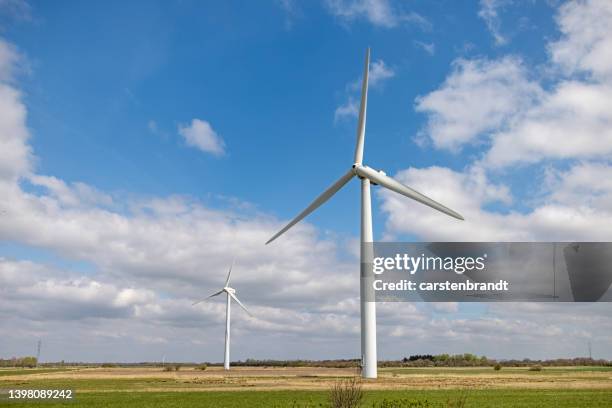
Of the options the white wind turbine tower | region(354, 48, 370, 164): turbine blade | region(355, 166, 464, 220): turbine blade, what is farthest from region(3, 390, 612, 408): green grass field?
region(354, 48, 370, 164): turbine blade

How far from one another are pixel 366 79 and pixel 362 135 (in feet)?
24.3

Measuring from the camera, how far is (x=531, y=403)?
44562 millimetres

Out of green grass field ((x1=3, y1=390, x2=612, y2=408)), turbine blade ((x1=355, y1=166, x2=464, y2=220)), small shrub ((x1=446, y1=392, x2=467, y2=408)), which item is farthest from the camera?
turbine blade ((x1=355, y1=166, x2=464, y2=220))

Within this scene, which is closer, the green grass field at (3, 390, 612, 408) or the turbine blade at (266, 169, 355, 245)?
the green grass field at (3, 390, 612, 408)

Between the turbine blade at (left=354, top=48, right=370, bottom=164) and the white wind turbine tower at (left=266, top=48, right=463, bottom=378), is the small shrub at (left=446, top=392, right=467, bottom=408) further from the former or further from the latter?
the turbine blade at (left=354, top=48, right=370, bottom=164)

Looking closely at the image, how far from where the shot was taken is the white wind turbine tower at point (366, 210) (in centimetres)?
7262

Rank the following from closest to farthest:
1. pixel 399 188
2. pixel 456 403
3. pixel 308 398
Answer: pixel 456 403
pixel 308 398
pixel 399 188

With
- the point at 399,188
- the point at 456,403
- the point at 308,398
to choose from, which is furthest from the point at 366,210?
the point at 456,403

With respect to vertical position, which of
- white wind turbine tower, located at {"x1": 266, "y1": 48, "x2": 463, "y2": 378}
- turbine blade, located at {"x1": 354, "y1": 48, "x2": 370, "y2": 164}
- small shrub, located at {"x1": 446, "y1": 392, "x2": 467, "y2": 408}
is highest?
turbine blade, located at {"x1": 354, "y1": 48, "x2": 370, "y2": 164}

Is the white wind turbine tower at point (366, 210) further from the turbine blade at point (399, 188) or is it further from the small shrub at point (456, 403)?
the small shrub at point (456, 403)

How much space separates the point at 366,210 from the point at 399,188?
5.25m

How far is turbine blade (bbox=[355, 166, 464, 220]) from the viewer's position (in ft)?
228

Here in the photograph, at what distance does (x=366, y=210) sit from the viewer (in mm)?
76312

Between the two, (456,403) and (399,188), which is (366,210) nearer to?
(399,188)
